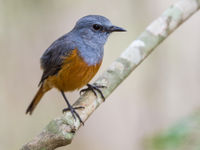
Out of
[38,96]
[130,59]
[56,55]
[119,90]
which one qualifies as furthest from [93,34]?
[119,90]

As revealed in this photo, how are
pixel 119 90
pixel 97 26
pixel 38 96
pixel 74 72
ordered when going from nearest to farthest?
1. pixel 74 72
2. pixel 97 26
3. pixel 38 96
4. pixel 119 90

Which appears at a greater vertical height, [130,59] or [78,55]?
[130,59]

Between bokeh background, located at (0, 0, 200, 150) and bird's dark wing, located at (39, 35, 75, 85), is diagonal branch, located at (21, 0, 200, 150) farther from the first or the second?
bokeh background, located at (0, 0, 200, 150)

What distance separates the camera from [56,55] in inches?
163

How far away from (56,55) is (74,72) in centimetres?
40

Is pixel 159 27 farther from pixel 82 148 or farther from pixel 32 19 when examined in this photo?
pixel 82 148

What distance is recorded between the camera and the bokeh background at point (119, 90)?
16.5ft

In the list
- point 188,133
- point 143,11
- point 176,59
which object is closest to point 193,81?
point 176,59

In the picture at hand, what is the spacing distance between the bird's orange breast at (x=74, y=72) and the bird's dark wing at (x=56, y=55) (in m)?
0.07

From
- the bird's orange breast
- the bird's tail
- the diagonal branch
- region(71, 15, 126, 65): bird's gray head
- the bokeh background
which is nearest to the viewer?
the diagonal branch

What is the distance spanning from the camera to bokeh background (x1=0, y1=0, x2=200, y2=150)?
502 centimetres

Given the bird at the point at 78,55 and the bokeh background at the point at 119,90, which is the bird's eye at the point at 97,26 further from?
the bokeh background at the point at 119,90

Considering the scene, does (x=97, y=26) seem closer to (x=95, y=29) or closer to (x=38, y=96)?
(x=95, y=29)

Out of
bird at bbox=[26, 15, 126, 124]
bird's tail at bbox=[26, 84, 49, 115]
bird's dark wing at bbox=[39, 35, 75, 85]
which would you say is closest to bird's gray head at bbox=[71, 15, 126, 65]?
bird at bbox=[26, 15, 126, 124]
